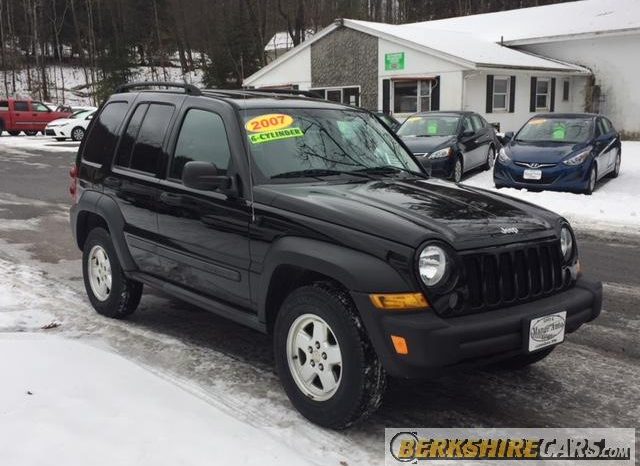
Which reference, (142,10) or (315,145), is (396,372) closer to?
(315,145)

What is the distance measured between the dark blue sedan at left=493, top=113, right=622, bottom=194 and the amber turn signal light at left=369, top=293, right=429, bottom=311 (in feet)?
32.9

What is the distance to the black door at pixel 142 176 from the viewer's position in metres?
4.81

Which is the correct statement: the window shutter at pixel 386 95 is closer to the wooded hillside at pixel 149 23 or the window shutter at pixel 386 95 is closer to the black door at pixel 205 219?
the wooded hillside at pixel 149 23

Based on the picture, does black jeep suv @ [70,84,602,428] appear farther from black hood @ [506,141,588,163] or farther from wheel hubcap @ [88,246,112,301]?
black hood @ [506,141,588,163]

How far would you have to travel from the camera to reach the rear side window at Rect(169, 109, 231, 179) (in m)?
4.30

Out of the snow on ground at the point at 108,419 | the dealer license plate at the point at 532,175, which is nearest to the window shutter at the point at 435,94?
the dealer license plate at the point at 532,175

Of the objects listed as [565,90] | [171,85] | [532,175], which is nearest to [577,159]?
[532,175]

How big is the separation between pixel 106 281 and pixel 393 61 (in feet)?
74.6

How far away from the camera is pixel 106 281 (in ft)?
17.9

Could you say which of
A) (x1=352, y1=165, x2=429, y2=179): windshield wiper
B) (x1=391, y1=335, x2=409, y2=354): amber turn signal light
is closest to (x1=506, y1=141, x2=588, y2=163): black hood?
(x1=352, y1=165, x2=429, y2=179): windshield wiper

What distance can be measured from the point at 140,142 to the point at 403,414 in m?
2.87

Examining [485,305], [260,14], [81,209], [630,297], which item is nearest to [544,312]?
[485,305]

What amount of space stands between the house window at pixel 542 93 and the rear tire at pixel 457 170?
14.5m

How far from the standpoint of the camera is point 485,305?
3348 mm
